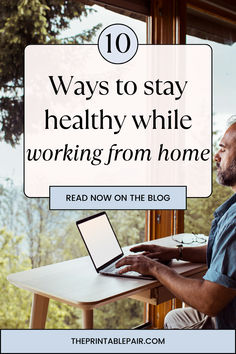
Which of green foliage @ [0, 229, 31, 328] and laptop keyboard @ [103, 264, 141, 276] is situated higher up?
laptop keyboard @ [103, 264, 141, 276]

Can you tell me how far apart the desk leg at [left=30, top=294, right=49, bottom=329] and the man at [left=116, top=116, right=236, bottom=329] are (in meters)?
0.39

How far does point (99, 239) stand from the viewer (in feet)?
6.81

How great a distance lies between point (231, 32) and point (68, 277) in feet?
8.70

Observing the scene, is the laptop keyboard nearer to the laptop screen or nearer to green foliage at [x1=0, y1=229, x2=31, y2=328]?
the laptop screen

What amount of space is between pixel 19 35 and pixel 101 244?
149 centimetres

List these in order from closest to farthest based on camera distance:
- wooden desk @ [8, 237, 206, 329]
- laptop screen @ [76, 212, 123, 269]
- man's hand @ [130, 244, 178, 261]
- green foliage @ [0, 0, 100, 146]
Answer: wooden desk @ [8, 237, 206, 329] → laptop screen @ [76, 212, 123, 269] → man's hand @ [130, 244, 178, 261] → green foliage @ [0, 0, 100, 146]

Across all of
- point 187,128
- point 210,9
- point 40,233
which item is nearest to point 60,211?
point 40,233

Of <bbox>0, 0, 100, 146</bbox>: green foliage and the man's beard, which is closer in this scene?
the man's beard

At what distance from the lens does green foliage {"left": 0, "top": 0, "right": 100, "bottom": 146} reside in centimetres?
259

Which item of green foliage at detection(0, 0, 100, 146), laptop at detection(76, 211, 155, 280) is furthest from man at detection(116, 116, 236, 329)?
green foliage at detection(0, 0, 100, 146)

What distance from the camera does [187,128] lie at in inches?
129

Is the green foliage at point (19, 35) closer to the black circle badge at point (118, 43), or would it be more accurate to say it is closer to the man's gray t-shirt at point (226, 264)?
the black circle badge at point (118, 43)

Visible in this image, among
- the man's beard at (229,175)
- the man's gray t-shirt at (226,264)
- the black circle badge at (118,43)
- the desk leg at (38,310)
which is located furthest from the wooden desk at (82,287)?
the black circle badge at (118,43)

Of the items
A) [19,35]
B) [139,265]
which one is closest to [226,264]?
[139,265]
